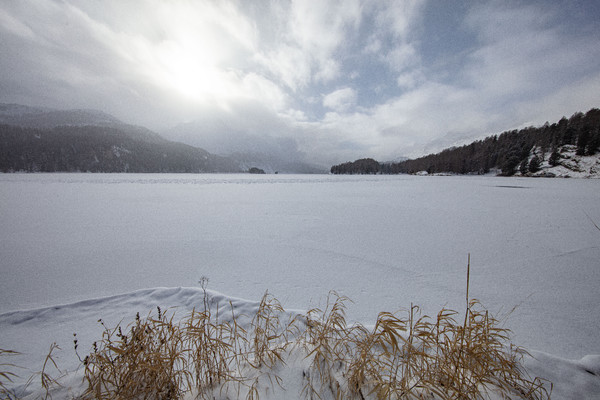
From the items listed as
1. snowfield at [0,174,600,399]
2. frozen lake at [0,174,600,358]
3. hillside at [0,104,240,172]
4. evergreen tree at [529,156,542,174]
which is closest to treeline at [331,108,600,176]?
evergreen tree at [529,156,542,174]

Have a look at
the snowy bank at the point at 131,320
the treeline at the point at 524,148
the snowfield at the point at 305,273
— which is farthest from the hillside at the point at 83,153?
the treeline at the point at 524,148

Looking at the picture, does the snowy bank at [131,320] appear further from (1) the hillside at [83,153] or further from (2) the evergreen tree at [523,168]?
(1) the hillside at [83,153]

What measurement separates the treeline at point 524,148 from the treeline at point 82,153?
356ft

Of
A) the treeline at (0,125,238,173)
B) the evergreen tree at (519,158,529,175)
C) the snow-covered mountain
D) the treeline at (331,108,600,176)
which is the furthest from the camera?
the treeline at (0,125,238,173)

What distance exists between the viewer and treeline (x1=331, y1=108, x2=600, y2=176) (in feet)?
147

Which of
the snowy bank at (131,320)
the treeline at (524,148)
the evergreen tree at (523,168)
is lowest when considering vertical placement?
the snowy bank at (131,320)

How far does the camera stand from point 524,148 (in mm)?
52094

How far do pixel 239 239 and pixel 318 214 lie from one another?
403cm

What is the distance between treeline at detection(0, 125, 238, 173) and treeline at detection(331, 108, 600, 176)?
356 feet

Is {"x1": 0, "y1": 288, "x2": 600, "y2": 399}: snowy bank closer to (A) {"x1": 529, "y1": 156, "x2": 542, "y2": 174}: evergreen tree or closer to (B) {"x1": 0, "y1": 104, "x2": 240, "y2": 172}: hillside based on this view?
(A) {"x1": 529, "y1": 156, "x2": 542, "y2": 174}: evergreen tree

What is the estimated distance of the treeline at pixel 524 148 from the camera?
4484 cm

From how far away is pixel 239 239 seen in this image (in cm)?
579

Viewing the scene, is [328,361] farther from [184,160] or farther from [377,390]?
[184,160]

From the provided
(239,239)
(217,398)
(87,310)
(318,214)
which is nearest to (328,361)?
(217,398)
